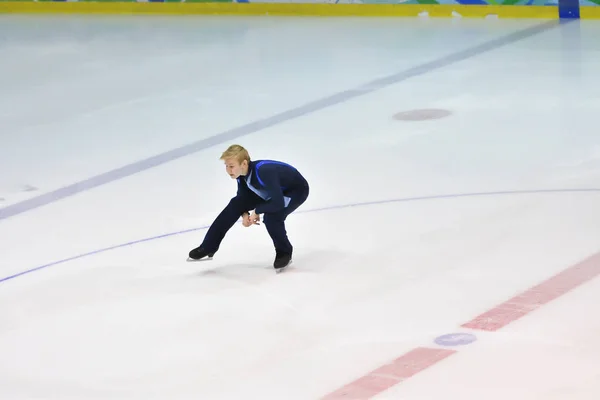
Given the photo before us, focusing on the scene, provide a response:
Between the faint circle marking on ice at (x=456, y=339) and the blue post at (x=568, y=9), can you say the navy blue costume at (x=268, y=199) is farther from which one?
the blue post at (x=568, y=9)

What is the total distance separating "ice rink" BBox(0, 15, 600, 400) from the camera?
18.5ft

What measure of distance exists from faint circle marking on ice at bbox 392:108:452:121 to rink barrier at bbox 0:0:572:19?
551 cm

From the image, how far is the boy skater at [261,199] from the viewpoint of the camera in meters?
6.89

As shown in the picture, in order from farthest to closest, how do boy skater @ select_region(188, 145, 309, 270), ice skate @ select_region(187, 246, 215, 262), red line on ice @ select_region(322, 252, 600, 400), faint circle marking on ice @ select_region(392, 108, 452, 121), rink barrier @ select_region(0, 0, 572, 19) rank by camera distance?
1. rink barrier @ select_region(0, 0, 572, 19)
2. faint circle marking on ice @ select_region(392, 108, 452, 121)
3. ice skate @ select_region(187, 246, 215, 262)
4. boy skater @ select_region(188, 145, 309, 270)
5. red line on ice @ select_region(322, 252, 600, 400)

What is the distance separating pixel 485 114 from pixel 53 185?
14.0 ft

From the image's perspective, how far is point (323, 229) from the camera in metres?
7.98

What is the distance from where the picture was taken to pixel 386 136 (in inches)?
426

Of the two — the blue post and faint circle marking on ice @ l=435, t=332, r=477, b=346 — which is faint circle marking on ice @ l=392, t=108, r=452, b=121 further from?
faint circle marking on ice @ l=435, t=332, r=477, b=346

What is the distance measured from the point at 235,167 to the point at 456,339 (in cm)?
179

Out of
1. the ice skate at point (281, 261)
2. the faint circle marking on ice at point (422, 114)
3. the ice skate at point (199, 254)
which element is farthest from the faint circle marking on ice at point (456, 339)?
the faint circle marking on ice at point (422, 114)

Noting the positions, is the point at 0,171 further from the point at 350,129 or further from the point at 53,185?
the point at 350,129

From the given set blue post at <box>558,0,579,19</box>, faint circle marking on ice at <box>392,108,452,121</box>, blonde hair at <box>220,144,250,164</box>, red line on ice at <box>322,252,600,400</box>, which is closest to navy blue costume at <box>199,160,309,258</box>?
blonde hair at <box>220,144,250,164</box>

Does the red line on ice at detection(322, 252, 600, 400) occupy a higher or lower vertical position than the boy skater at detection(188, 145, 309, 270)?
lower

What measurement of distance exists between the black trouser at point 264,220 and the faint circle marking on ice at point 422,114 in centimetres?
437
